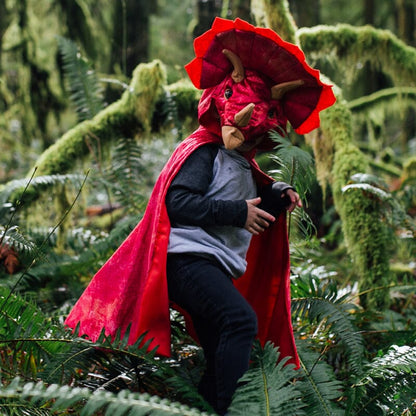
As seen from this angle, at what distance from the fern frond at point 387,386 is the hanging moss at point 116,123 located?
118 inches

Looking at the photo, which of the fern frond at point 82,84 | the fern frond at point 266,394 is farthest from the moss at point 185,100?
the fern frond at point 266,394

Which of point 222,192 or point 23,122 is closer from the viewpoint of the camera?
point 222,192

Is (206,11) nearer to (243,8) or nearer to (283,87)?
(243,8)

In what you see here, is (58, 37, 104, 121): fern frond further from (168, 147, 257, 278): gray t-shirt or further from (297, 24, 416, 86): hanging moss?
(168, 147, 257, 278): gray t-shirt

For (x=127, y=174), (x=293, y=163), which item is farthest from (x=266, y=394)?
(x=127, y=174)

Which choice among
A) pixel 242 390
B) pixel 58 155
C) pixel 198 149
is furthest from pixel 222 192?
pixel 58 155

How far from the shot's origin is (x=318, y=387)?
7.80ft

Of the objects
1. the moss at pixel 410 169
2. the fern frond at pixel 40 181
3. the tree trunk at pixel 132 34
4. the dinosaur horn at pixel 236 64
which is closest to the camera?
the dinosaur horn at pixel 236 64

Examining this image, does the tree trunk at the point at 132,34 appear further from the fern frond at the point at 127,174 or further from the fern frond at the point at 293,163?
the fern frond at the point at 293,163

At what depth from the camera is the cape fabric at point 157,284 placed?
2287 mm

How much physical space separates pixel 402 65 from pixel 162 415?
4406mm

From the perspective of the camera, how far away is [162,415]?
1625 mm

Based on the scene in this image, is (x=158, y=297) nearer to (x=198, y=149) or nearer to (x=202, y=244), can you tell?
(x=202, y=244)

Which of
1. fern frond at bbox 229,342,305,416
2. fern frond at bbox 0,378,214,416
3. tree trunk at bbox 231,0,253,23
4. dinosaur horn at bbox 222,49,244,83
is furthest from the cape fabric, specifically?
tree trunk at bbox 231,0,253,23
